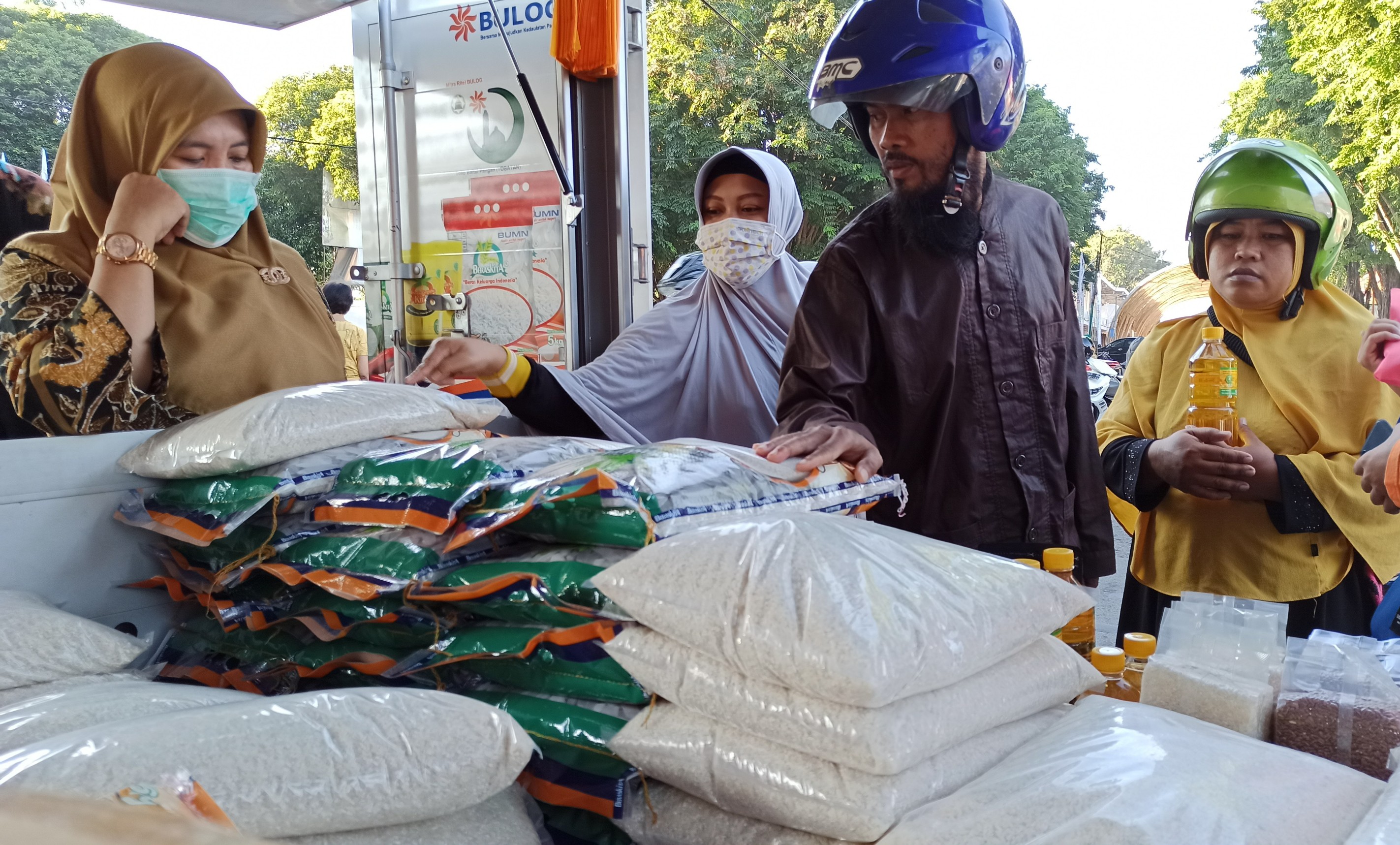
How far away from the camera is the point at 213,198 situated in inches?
81.3

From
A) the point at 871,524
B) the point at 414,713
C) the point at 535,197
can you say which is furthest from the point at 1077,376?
the point at 535,197

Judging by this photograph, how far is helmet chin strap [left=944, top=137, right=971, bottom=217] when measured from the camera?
2.14m

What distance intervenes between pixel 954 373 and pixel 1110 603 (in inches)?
176

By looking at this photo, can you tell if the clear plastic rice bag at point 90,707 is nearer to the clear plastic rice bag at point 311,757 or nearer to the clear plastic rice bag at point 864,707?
the clear plastic rice bag at point 311,757

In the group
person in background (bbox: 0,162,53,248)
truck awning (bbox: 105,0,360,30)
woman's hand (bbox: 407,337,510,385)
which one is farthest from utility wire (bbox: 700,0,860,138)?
woman's hand (bbox: 407,337,510,385)

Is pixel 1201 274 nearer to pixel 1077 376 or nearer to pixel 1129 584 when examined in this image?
pixel 1077 376

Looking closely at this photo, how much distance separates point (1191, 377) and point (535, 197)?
280cm

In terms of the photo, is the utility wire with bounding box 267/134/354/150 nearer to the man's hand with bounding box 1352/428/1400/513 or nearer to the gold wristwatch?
the gold wristwatch

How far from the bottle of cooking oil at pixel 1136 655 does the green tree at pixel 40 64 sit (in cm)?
2360

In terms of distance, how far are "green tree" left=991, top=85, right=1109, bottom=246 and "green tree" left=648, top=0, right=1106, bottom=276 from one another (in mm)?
5349

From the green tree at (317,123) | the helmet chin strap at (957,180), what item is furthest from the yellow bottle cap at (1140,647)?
the green tree at (317,123)

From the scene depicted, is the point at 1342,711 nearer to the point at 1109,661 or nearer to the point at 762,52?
the point at 1109,661

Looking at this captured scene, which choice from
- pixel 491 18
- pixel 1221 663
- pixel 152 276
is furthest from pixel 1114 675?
pixel 491 18

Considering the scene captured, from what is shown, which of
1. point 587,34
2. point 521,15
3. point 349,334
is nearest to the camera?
point 587,34
